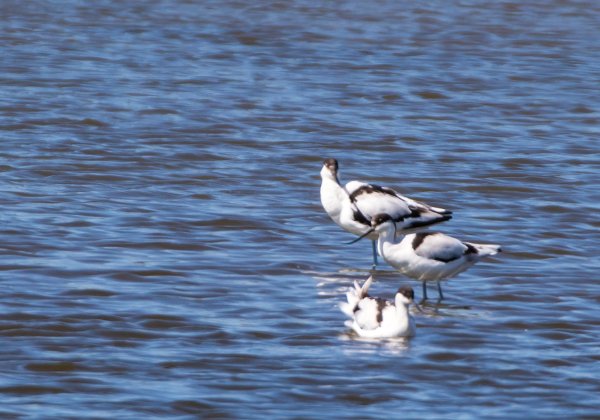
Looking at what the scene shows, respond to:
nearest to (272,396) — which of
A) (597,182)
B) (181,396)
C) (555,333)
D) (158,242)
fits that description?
(181,396)

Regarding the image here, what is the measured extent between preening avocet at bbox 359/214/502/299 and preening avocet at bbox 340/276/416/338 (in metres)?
0.84

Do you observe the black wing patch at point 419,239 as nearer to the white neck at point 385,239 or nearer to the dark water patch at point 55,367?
the white neck at point 385,239

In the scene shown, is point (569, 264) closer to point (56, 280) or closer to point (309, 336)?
point (309, 336)

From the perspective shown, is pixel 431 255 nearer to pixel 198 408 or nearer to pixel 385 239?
pixel 385 239

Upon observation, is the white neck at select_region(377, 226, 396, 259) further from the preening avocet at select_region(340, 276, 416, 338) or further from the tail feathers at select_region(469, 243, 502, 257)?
the preening avocet at select_region(340, 276, 416, 338)

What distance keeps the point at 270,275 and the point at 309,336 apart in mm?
1851

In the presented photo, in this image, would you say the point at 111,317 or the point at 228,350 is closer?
the point at 228,350

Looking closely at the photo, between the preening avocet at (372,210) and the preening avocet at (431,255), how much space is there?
3.18 ft

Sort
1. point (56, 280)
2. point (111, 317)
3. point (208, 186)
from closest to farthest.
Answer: point (111, 317) < point (56, 280) < point (208, 186)

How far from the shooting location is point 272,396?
9.01 meters

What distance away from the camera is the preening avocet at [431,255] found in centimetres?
1159

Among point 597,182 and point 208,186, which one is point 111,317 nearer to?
point 208,186

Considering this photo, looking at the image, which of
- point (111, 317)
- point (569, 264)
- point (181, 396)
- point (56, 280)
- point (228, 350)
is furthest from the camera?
point (569, 264)

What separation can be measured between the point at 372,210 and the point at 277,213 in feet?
5.40
